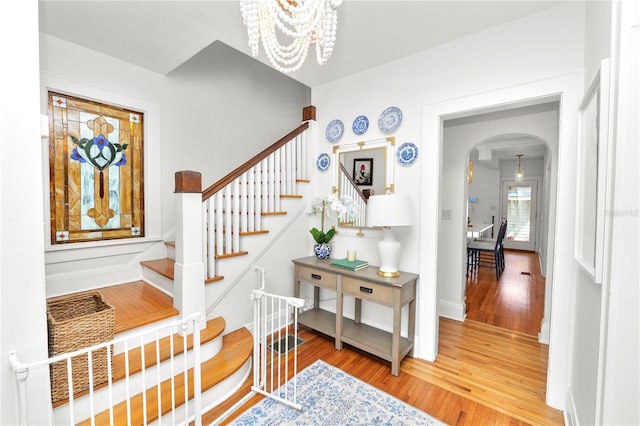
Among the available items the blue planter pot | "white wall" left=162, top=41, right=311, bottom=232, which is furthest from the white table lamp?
"white wall" left=162, top=41, right=311, bottom=232

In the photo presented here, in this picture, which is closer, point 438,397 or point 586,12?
point 586,12

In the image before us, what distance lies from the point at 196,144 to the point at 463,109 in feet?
9.74

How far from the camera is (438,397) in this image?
6.51 feet

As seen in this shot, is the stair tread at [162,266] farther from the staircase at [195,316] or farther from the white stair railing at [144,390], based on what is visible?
the white stair railing at [144,390]

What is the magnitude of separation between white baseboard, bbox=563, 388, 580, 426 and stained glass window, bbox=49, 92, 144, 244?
3.86 metres

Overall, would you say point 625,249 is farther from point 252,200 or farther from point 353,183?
point 252,200

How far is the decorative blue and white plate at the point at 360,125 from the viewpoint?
285cm

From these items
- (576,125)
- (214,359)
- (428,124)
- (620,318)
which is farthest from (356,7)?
(214,359)

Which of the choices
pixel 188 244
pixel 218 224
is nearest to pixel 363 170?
pixel 218 224

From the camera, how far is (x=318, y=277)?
2779 millimetres

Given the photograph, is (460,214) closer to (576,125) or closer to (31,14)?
(576,125)

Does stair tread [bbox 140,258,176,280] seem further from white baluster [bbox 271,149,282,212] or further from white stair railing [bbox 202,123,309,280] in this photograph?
white baluster [bbox 271,149,282,212]

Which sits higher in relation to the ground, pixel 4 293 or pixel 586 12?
pixel 586 12

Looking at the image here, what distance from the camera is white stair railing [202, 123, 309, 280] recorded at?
7.79 ft
